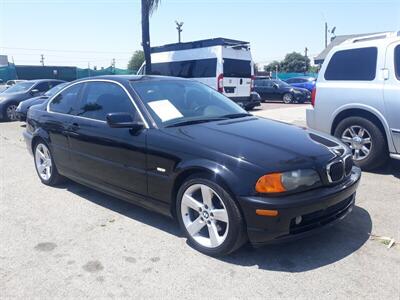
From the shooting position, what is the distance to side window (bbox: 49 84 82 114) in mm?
4969

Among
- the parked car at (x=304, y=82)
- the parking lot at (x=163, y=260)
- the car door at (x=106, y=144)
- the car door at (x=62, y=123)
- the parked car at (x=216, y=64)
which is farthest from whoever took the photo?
the parked car at (x=304, y=82)

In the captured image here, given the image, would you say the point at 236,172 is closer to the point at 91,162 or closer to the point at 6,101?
the point at 91,162

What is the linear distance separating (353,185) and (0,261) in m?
3.15

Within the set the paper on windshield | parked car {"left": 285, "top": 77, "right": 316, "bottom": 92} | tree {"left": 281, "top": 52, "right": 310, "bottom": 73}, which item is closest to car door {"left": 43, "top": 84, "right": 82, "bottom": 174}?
the paper on windshield

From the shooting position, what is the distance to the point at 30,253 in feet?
11.5

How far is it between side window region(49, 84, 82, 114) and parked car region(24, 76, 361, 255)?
0.03 meters

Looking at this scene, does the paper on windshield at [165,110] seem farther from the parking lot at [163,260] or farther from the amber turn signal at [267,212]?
the amber turn signal at [267,212]

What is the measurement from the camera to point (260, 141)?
11.2 ft

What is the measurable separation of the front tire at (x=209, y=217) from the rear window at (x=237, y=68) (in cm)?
1129

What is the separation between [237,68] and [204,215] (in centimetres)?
1204

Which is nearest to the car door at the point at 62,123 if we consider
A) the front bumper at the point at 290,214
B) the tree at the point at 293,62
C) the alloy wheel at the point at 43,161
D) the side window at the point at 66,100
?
the side window at the point at 66,100

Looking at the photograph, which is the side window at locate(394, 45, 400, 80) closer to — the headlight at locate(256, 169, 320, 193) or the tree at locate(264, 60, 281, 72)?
the headlight at locate(256, 169, 320, 193)

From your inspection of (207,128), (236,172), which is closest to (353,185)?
(236,172)

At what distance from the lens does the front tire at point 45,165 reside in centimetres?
536
